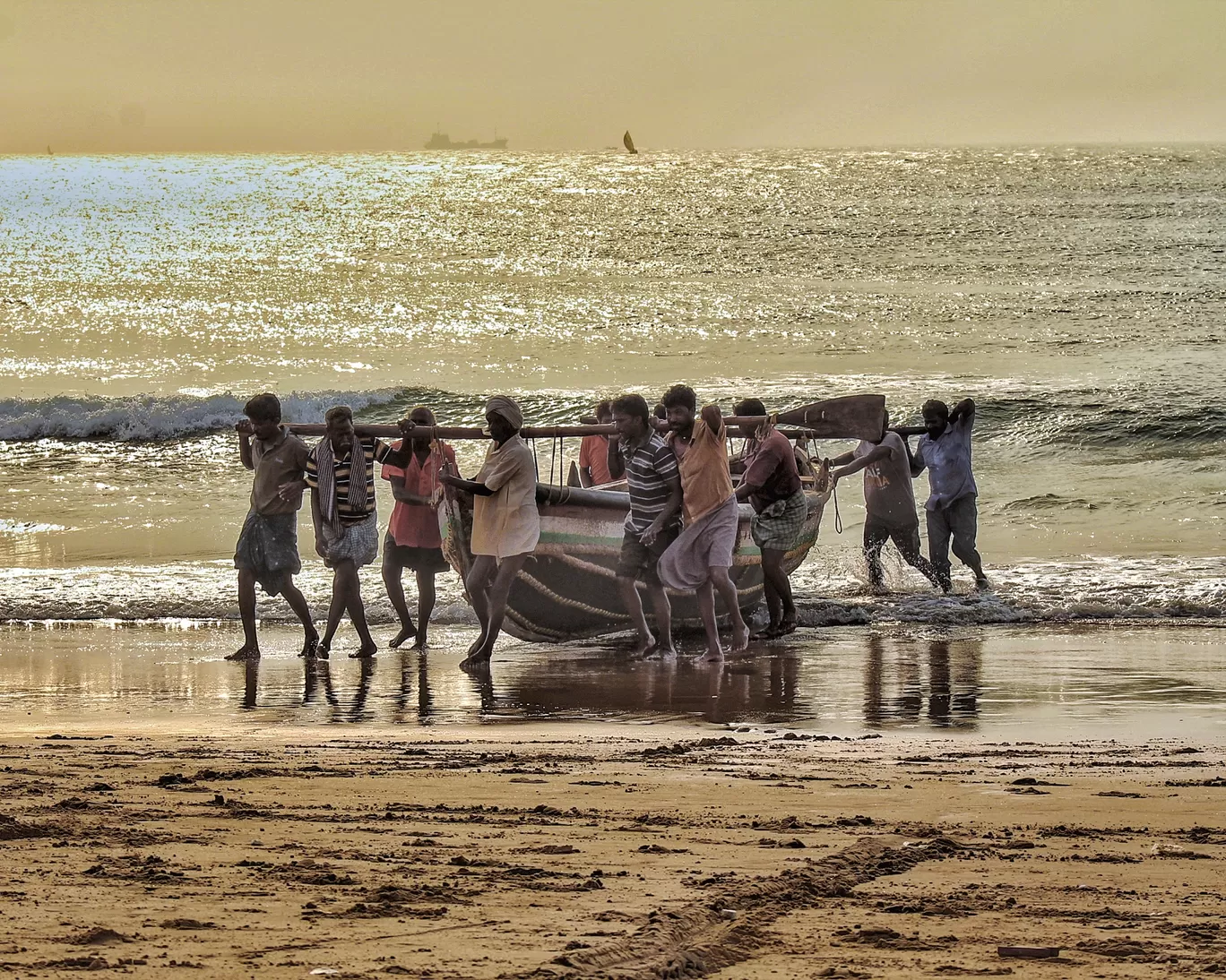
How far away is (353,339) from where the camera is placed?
128 feet

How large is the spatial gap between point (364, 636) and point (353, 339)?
29.9 meters

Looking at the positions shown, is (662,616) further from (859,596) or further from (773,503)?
(859,596)

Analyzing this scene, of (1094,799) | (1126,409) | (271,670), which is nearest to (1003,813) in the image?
(1094,799)

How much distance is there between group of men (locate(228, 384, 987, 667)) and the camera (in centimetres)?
938

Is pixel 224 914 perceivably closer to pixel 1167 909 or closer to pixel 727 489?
pixel 1167 909

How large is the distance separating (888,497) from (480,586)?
4.21 m

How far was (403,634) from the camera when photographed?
10.7 meters

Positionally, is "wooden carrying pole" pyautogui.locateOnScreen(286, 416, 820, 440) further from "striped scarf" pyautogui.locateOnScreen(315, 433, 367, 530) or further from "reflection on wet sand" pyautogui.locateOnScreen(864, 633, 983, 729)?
"reflection on wet sand" pyautogui.locateOnScreen(864, 633, 983, 729)

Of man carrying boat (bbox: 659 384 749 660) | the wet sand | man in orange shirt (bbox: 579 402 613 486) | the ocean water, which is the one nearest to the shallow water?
man carrying boat (bbox: 659 384 749 660)

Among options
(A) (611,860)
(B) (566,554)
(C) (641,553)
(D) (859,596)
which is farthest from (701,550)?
(A) (611,860)

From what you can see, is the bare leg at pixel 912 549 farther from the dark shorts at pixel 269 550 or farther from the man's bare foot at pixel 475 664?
the dark shorts at pixel 269 550

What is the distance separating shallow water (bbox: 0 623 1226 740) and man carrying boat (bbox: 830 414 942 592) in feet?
4.94

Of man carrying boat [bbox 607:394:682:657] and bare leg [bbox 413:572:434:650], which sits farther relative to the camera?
bare leg [bbox 413:572:434:650]

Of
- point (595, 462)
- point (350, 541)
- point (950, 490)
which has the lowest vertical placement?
point (350, 541)
